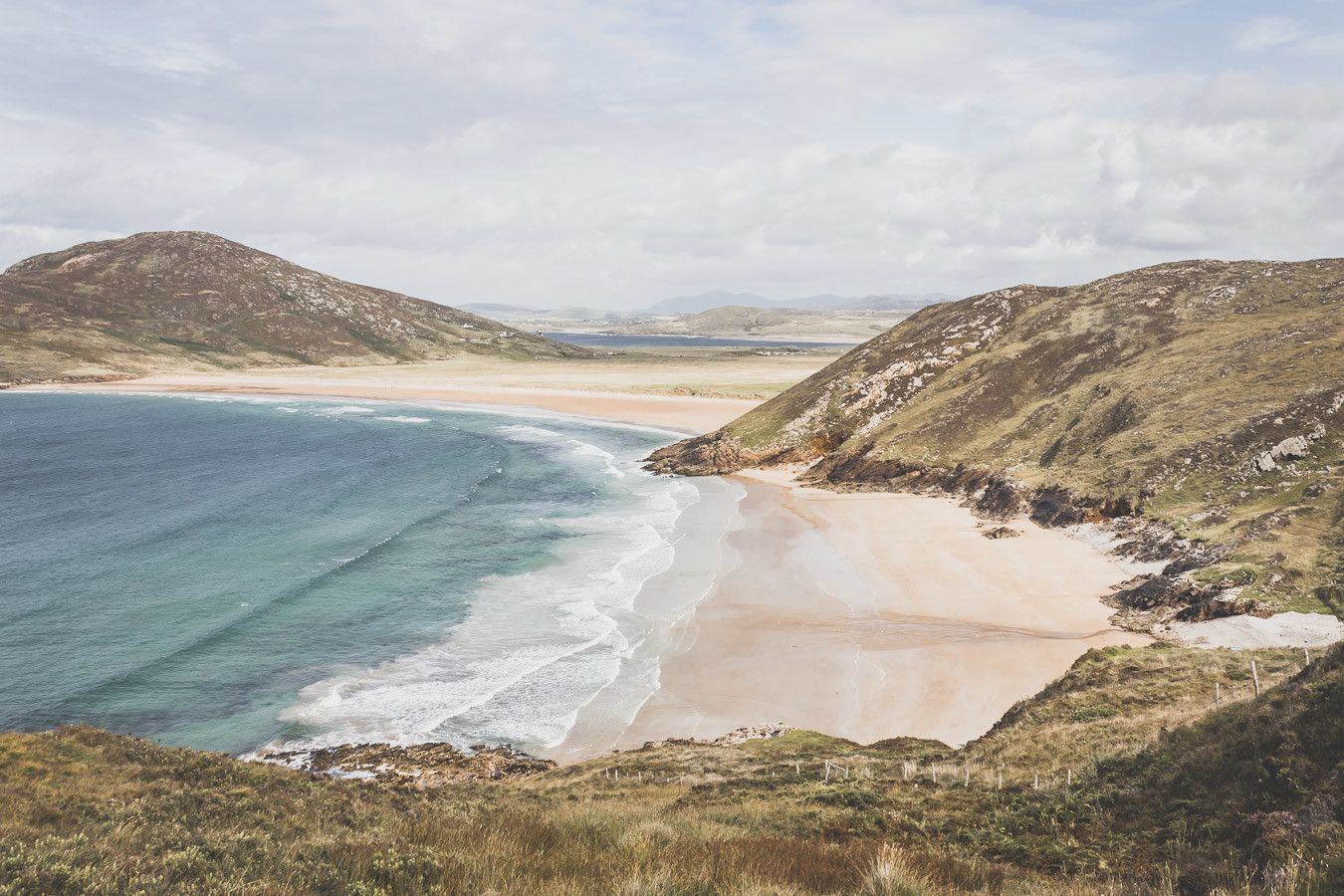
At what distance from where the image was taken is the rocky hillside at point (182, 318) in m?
136

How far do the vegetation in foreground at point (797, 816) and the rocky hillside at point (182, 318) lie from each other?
147307 millimetres

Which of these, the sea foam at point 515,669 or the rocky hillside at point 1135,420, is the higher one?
the rocky hillside at point 1135,420

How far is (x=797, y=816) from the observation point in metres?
12.4

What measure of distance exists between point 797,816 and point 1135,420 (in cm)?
4119

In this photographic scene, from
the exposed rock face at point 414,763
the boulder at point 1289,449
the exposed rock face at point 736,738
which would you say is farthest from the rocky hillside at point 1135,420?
the exposed rock face at point 414,763

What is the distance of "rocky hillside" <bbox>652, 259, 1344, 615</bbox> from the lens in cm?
2942

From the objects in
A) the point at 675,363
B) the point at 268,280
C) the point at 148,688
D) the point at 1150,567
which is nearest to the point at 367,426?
the point at 148,688

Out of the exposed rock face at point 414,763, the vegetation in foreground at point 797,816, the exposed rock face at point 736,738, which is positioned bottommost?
the exposed rock face at point 414,763

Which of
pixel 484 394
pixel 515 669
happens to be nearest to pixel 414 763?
pixel 515 669

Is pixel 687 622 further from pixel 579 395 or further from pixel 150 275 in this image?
pixel 150 275

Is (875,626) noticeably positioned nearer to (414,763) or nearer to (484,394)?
(414,763)

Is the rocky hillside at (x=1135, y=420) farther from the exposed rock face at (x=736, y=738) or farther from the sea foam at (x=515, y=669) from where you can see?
the sea foam at (x=515, y=669)

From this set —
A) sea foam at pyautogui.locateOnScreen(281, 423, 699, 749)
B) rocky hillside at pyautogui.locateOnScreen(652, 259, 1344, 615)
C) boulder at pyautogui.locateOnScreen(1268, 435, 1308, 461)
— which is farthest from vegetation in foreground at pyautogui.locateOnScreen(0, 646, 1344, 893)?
boulder at pyautogui.locateOnScreen(1268, 435, 1308, 461)

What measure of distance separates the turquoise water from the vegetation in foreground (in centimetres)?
848
